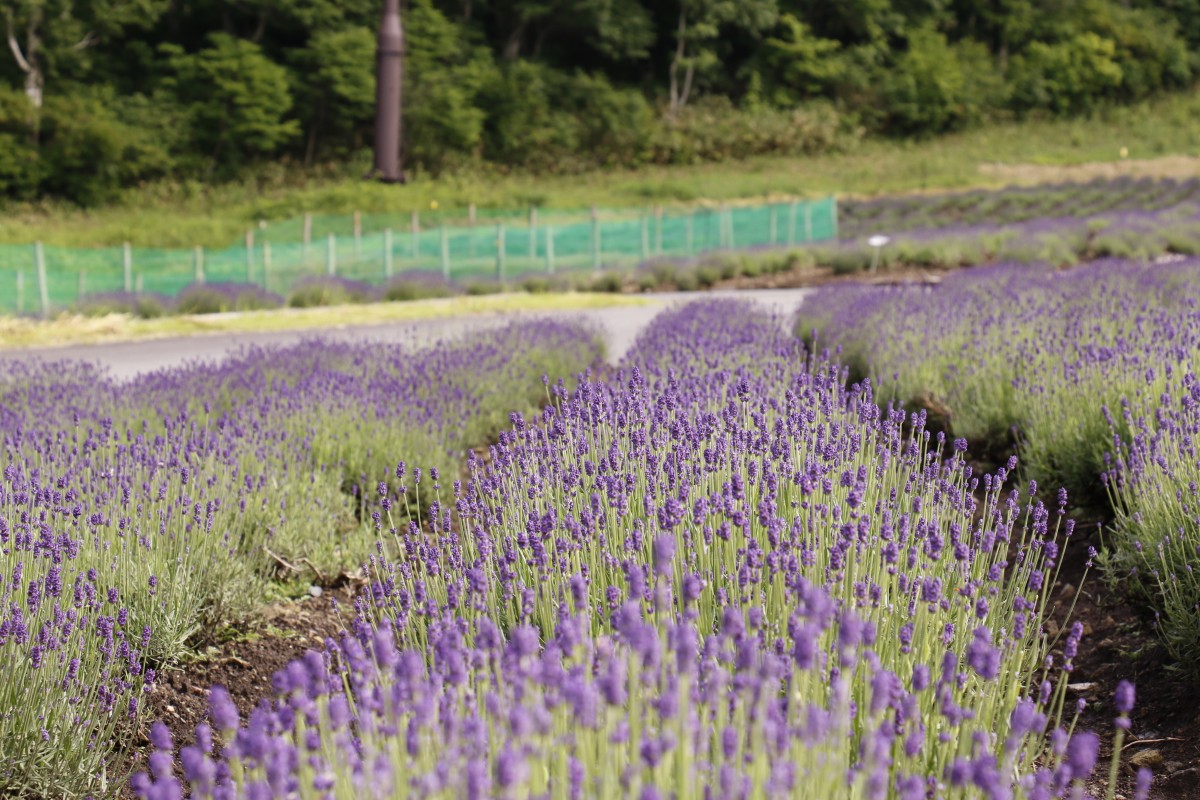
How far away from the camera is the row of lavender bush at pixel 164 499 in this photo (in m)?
2.86

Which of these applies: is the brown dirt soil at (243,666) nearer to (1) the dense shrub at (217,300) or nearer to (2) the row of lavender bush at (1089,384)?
(2) the row of lavender bush at (1089,384)

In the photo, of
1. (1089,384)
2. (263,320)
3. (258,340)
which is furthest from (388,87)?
(1089,384)

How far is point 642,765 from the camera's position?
1.65 metres

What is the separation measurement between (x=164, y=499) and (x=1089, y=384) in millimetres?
3808

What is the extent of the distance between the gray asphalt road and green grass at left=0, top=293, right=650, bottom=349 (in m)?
0.43

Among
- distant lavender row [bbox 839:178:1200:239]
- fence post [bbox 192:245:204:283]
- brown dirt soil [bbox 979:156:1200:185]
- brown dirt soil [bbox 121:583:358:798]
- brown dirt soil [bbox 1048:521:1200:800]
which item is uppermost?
brown dirt soil [bbox 979:156:1200:185]

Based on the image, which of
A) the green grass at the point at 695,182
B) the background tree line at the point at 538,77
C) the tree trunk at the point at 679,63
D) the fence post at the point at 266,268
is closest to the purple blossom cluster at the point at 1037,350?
the fence post at the point at 266,268

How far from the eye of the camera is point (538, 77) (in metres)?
38.7

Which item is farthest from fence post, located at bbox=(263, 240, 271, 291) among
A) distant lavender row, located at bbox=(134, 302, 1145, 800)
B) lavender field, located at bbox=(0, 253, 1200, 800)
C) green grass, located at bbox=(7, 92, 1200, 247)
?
distant lavender row, located at bbox=(134, 302, 1145, 800)

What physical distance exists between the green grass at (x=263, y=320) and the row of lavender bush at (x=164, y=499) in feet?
16.1

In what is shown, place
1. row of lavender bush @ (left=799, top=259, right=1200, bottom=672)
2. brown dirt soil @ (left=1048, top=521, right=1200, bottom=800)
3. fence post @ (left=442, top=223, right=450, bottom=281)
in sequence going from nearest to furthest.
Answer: brown dirt soil @ (left=1048, top=521, right=1200, bottom=800), row of lavender bush @ (left=799, top=259, right=1200, bottom=672), fence post @ (left=442, top=223, right=450, bottom=281)

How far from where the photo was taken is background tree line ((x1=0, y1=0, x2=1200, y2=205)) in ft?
106

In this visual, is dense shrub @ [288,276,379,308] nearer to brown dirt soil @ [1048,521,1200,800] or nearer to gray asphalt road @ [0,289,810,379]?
gray asphalt road @ [0,289,810,379]

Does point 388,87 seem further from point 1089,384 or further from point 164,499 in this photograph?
point 164,499
